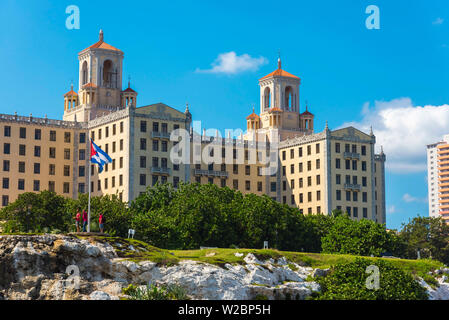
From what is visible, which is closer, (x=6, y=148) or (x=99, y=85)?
(x=6, y=148)

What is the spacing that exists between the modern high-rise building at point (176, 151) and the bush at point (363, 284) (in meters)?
58.3

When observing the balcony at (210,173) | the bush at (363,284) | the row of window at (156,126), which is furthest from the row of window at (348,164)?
the bush at (363,284)

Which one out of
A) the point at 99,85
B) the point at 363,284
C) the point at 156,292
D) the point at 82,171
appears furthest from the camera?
the point at 99,85

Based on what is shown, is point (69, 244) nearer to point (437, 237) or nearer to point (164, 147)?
point (164, 147)

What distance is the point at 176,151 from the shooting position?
147 metres

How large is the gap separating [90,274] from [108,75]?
9023 cm

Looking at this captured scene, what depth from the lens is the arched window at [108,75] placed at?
159938mm

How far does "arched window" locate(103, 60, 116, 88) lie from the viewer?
159938mm

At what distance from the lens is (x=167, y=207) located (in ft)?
396

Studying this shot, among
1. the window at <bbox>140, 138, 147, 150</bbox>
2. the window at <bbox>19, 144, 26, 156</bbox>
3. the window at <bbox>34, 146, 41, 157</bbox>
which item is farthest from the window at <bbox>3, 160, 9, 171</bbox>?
the window at <bbox>140, 138, 147, 150</bbox>

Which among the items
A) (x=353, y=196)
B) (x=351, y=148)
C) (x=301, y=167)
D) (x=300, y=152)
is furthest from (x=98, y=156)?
(x=300, y=152)

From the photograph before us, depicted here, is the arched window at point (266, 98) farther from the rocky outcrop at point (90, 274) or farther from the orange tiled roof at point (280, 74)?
the rocky outcrop at point (90, 274)

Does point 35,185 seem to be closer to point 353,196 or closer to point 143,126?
point 143,126
